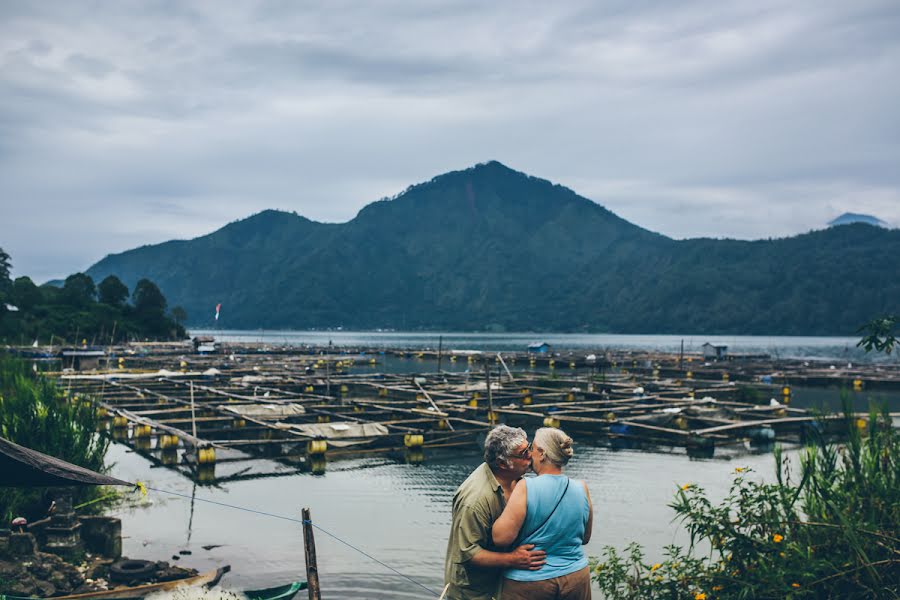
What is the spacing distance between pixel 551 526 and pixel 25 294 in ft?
341

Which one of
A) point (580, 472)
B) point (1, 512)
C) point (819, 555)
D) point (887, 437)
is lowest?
point (580, 472)

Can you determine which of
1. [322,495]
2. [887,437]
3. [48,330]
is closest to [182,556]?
[322,495]

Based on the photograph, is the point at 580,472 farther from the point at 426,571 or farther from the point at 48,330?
the point at 48,330

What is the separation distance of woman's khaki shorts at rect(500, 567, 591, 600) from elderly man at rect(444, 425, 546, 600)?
12 cm

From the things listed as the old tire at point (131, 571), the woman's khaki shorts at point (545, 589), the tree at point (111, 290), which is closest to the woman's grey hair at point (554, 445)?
the woman's khaki shorts at point (545, 589)

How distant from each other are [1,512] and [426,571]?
7481 millimetres

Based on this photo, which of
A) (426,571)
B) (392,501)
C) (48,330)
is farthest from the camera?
(48,330)

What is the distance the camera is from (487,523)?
5.06 m

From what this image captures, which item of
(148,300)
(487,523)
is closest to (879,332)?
(487,523)

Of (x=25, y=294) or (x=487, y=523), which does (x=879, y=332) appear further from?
(x=25, y=294)

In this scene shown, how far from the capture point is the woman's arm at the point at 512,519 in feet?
16.0

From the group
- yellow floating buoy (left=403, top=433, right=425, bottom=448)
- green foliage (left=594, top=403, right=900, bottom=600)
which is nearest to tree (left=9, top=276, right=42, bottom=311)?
yellow floating buoy (left=403, top=433, right=425, bottom=448)

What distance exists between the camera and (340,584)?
1230cm

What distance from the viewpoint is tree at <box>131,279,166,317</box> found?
112500mm
